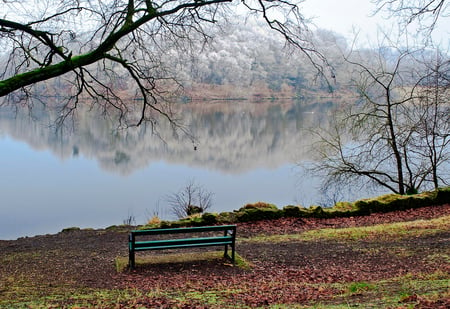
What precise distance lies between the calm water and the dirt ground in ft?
13.8

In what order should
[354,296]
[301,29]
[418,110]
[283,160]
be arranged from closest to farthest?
[354,296] < [301,29] < [418,110] < [283,160]

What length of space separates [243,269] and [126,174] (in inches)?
778

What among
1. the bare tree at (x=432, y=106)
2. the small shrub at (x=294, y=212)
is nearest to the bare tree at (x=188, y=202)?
the small shrub at (x=294, y=212)

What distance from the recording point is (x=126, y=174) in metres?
26.2

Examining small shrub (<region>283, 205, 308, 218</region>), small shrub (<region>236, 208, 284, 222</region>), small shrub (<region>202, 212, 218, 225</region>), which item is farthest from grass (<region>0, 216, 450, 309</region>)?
small shrub (<region>283, 205, 308, 218</region>)

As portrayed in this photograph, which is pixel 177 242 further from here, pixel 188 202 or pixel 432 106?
pixel 188 202

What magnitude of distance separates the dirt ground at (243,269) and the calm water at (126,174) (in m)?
4.21

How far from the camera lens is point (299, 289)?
19.1ft

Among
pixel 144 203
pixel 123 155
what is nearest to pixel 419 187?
pixel 144 203

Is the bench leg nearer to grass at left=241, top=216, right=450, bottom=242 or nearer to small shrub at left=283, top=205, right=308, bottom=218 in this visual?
grass at left=241, top=216, right=450, bottom=242

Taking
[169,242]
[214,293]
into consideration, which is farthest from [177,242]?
[214,293]

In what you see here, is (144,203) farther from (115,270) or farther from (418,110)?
(115,270)

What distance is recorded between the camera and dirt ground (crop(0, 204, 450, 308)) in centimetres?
591

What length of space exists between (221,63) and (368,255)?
308ft
